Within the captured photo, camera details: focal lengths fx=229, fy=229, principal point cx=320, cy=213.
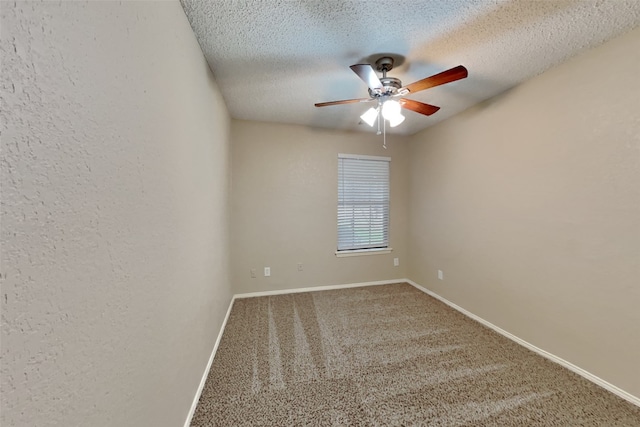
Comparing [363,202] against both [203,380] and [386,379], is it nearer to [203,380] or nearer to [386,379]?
[386,379]

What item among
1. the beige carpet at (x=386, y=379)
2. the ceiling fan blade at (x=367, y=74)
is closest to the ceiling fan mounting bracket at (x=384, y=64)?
the ceiling fan blade at (x=367, y=74)

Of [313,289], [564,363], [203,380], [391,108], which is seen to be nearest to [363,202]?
[313,289]

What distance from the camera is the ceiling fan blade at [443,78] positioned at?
1.38 m

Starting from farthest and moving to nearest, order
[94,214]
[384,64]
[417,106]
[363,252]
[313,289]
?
1. [363,252]
2. [313,289]
3. [417,106]
4. [384,64]
5. [94,214]

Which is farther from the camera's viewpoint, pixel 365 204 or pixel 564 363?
pixel 365 204

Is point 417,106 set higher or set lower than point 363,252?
higher

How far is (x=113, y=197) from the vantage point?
0.71m

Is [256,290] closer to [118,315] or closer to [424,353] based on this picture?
[424,353]

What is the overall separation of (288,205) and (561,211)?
2.69 meters

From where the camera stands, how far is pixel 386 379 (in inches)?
65.8

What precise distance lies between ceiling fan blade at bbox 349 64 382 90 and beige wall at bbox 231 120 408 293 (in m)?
1.62

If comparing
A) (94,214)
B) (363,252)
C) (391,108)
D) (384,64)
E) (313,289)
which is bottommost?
(313,289)

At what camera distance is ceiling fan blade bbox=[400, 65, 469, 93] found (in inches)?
54.1

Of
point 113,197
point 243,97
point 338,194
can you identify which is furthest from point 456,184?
point 113,197
